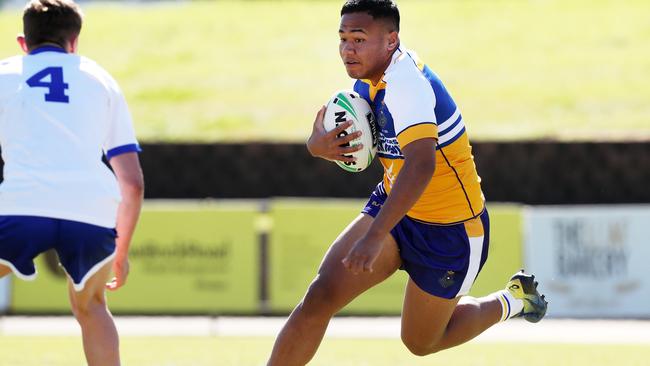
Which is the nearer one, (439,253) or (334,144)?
(334,144)

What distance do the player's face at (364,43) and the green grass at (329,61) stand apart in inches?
546

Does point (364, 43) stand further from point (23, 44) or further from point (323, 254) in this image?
point (323, 254)

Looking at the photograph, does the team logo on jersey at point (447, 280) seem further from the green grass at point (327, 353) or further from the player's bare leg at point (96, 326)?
the green grass at point (327, 353)

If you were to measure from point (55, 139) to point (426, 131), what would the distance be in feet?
5.27

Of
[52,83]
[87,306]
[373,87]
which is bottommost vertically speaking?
[87,306]

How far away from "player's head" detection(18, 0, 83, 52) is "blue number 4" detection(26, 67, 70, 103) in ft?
0.60

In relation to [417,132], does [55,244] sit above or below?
below

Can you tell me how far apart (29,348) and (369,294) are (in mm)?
4123

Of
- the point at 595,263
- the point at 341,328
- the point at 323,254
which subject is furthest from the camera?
the point at 595,263

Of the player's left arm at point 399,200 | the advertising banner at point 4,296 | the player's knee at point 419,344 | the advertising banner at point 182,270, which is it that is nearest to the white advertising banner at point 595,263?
the advertising banner at point 182,270

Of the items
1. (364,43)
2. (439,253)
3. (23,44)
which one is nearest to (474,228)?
(439,253)

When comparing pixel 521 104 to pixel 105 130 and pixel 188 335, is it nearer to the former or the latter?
pixel 188 335

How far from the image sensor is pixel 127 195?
5.28 meters

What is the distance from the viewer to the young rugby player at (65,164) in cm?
502
